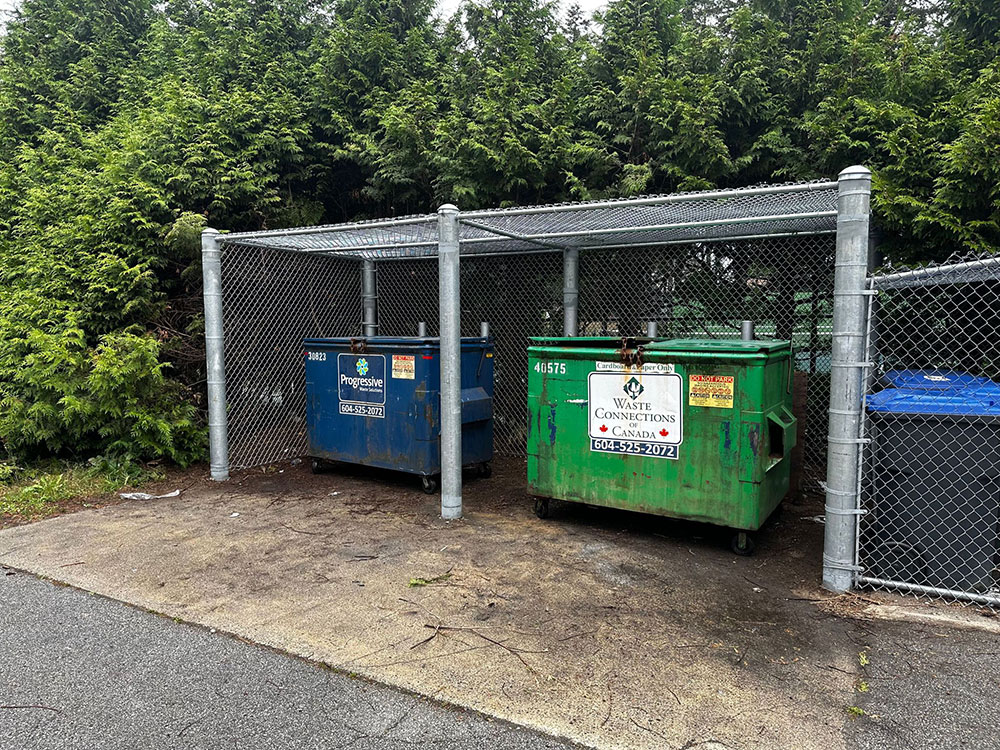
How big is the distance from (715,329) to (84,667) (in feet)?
17.8

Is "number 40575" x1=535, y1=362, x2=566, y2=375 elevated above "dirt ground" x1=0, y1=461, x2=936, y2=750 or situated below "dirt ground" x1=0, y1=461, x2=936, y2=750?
above

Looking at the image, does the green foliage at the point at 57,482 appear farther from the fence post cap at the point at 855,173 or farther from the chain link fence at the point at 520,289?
the fence post cap at the point at 855,173

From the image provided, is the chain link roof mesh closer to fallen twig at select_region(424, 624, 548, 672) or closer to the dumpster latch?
the dumpster latch

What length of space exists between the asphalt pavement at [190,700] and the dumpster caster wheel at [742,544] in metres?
2.26

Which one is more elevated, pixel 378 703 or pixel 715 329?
pixel 715 329

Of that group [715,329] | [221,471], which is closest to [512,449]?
[715,329]

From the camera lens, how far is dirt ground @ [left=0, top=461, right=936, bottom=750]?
256 cm

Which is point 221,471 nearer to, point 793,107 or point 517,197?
point 517,197

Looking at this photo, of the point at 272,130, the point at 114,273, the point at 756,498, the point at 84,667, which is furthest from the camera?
the point at 272,130

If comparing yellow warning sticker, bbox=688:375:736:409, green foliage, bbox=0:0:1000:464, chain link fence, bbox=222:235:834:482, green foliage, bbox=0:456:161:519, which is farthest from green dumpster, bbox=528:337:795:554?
green foliage, bbox=0:456:161:519

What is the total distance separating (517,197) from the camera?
6938mm

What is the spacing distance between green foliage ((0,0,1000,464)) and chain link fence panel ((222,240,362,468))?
2.05 feet

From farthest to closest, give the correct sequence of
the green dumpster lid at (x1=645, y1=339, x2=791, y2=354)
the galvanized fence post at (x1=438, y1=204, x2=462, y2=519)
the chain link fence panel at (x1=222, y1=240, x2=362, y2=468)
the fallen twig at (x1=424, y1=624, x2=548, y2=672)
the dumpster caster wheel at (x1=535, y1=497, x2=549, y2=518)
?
the chain link fence panel at (x1=222, y1=240, x2=362, y2=468) < the dumpster caster wheel at (x1=535, y1=497, x2=549, y2=518) < the galvanized fence post at (x1=438, y1=204, x2=462, y2=519) < the green dumpster lid at (x1=645, y1=339, x2=791, y2=354) < the fallen twig at (x1=424, y1=624, x2=548, y2=672)

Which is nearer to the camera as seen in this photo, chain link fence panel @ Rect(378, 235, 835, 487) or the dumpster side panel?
the dumpster side panel
